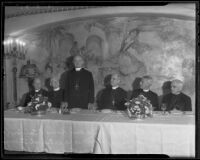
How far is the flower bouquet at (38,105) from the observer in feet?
12.8

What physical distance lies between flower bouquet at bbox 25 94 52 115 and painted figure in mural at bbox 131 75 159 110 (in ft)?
4.26

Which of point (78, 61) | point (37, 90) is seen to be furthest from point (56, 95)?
point (78, 61)

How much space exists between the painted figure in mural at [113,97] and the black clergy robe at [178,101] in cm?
61

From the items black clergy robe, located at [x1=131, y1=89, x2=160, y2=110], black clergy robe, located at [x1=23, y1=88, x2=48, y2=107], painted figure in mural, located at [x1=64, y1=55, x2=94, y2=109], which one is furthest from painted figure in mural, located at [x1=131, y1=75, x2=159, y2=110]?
black clergy robe, located at [x1=23, y1=88, x2=48, y2=107]

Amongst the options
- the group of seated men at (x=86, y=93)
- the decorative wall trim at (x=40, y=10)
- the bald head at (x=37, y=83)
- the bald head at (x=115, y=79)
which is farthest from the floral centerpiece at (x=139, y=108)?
the decorative wall trim at (x=40, y=10)

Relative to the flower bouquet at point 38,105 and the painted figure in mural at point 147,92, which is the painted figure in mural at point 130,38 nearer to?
the painted figure in mural at point 147,92

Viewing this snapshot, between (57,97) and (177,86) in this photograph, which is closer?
(177,86)

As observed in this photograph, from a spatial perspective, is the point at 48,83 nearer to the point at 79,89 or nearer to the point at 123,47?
the point at 79,89

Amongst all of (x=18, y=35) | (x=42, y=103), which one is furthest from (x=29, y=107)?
(x=18, y=35)

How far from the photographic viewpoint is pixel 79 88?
398 cm

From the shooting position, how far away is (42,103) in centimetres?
393

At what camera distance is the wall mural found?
3811 mm

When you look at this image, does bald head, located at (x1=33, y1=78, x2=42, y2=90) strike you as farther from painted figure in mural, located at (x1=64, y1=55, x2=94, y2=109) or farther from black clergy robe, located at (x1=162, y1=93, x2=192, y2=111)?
black clergy robe, located at (x1=162, y1=93, x2=192, y2=111)

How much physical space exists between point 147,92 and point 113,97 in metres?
0.50
